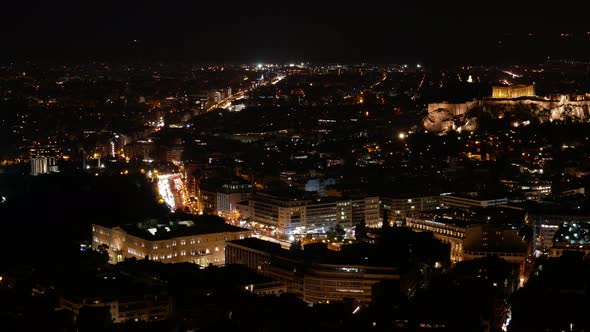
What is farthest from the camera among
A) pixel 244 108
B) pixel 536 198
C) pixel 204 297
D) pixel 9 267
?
pixel 244 108

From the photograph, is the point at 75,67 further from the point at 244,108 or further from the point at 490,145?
the point at 490,145

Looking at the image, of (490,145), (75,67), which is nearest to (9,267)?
(490,145)

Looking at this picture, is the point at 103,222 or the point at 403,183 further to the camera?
the point at 403,183

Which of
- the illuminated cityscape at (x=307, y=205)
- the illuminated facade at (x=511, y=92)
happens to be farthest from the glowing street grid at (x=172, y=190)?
the illuminated facade at (x=511, y=92)

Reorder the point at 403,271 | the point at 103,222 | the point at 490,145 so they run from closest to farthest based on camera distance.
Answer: the point at 403,271
the point at 103,222
the point at 490,145

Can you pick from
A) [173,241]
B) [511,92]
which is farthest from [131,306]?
[511,92]

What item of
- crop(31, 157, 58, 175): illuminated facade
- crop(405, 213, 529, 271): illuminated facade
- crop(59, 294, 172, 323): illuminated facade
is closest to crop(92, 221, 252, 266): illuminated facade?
crop(59, 294, 172, 323): illuminated facade

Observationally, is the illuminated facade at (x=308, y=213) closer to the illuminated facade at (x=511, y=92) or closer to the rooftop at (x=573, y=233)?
the rooftop at (x=573, y=233)
